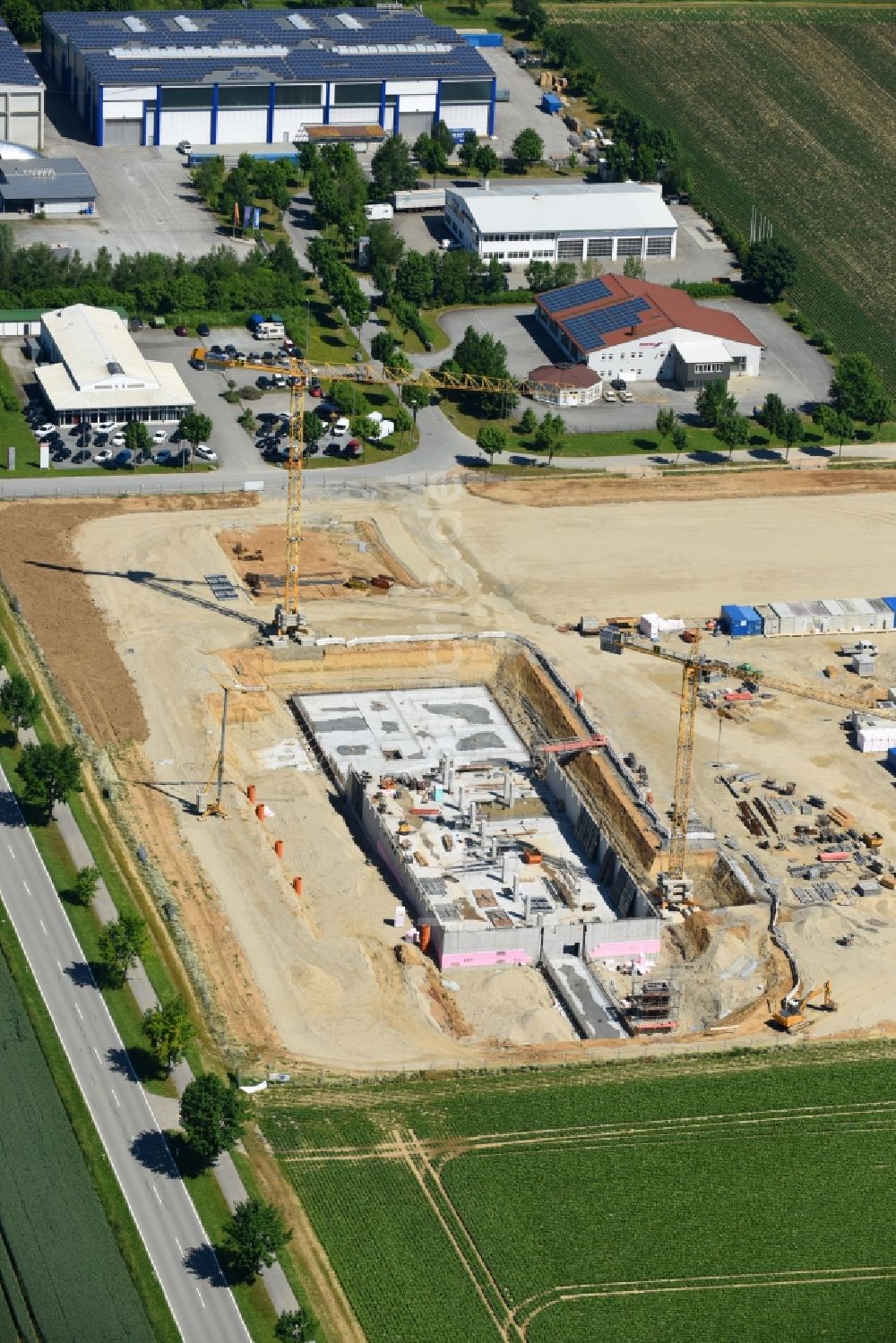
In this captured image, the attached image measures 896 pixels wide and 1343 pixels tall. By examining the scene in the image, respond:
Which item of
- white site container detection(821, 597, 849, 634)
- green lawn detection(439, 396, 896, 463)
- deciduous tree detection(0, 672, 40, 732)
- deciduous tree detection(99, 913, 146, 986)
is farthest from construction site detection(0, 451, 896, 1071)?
green lawn detection(439, 396, 896, 463)

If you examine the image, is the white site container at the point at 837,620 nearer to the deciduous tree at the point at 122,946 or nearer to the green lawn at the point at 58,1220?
the deciduous tree at the point at 122,946

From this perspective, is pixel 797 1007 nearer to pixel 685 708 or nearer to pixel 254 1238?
pixel 685 708

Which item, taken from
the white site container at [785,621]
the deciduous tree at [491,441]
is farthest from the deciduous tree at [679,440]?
the white site container at [785,621]

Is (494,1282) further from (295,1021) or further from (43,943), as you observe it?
(43,943)

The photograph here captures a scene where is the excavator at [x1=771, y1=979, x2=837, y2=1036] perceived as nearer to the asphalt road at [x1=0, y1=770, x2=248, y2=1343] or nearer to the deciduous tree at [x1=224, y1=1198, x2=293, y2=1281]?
the deciduous tree at [x1=224, y1=1198, x2=293, y2=1281]

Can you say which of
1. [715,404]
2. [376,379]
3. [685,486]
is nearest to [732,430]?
[715,404]

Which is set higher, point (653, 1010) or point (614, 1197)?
point (614, 1197)
